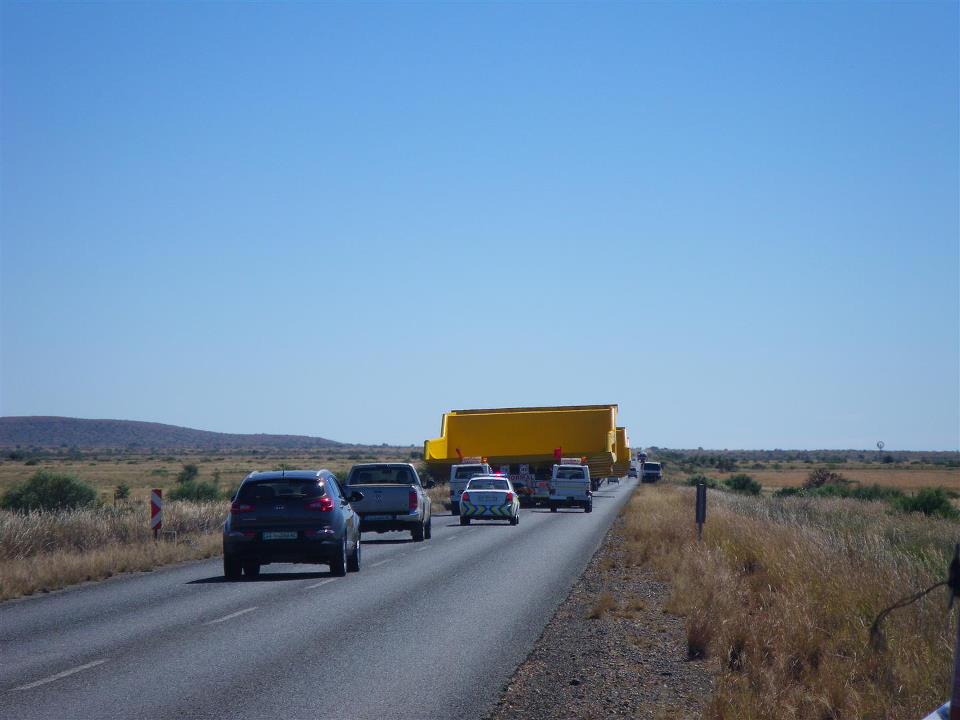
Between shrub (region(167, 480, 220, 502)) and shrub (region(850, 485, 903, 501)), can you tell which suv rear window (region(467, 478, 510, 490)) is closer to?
shrub (region(167, 480, 220, 502))

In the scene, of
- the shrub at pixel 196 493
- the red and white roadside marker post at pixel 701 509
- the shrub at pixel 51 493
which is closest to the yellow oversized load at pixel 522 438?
the shrub at pixel 196 493

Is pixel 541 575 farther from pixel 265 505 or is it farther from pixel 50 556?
pixel 50 556

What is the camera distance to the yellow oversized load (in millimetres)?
48219

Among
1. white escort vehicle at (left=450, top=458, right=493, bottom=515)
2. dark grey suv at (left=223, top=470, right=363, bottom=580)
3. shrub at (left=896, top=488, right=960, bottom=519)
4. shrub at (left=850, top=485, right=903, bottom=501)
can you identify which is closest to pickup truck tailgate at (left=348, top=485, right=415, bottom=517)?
dark grey suv at (left=223, top=470, right=363, bottom=580)

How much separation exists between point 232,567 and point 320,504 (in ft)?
6.31

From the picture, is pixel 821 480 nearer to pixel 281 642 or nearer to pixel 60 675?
pixel 281 642

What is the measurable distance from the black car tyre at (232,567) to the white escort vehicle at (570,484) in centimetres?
2744

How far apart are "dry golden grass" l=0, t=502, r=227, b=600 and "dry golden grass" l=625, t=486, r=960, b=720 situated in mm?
9918

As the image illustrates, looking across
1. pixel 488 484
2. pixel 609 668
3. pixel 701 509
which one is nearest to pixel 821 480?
pixel 488 484

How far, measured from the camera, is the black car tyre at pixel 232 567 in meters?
20.1

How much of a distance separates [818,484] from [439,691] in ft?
228

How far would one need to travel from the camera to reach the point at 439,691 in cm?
986

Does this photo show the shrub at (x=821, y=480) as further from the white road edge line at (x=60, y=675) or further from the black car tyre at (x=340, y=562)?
the white road edge line at (x=60, y=675)

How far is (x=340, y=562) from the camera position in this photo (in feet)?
67.1
